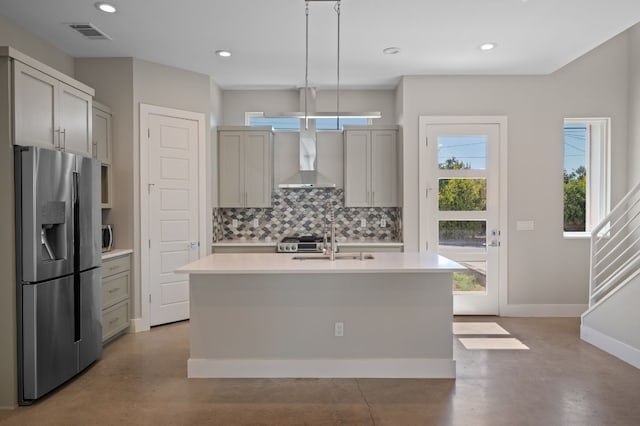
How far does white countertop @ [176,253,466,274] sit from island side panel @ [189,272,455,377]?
0.43 feet

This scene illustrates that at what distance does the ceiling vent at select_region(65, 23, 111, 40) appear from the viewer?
3.82 meters

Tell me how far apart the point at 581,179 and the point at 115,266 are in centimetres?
559

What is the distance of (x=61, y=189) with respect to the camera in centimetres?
317

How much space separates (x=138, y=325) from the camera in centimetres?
470

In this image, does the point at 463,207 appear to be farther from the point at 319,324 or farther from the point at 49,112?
the point at 49,112

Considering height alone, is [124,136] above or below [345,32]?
below

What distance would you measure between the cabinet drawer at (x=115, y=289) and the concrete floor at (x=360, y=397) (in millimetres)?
568

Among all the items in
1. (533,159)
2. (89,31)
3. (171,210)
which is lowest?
(171,210)

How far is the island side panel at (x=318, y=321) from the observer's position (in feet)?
11.2

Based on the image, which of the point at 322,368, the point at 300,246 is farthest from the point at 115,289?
the point at 322,368

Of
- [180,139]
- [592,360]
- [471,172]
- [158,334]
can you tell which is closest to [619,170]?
[471,172]

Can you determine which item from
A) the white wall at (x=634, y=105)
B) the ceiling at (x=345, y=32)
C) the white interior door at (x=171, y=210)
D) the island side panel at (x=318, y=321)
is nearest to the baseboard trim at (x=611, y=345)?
the island side panel at (x=318, y=321)

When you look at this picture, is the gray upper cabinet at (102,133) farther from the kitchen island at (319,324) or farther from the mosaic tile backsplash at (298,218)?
the kitchen island at (319,324)

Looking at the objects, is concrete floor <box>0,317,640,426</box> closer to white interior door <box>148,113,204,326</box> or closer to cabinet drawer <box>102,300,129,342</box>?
cabinet drawer <box>102,300,129,342</box>
